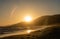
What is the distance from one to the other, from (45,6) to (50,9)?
3.2 inches

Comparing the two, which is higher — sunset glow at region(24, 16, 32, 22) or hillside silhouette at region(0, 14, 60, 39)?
sunset glow at region(24, 16, 32, 22)

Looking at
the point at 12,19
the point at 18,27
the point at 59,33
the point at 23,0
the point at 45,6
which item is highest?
the point at 23,0

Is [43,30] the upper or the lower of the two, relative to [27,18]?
lower

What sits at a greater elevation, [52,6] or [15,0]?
[15,0]

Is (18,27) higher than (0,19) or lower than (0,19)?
lower

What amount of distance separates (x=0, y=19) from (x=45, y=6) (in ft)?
Answer: 2.10

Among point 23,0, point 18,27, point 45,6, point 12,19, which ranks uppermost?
point 23,0

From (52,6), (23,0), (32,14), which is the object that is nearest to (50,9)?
(52,6)

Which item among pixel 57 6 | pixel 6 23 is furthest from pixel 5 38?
pixel 57 6

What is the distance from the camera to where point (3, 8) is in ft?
5.93

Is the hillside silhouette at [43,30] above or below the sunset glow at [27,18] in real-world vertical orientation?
below

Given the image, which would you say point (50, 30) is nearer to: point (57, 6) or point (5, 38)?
point (57, 6)

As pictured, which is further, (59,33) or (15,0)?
(15,0)

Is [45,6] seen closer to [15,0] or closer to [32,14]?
[32,14]
